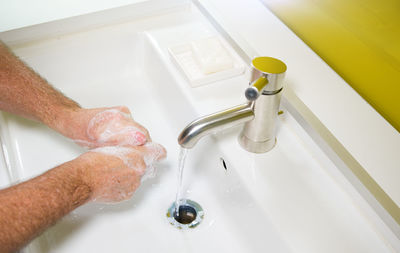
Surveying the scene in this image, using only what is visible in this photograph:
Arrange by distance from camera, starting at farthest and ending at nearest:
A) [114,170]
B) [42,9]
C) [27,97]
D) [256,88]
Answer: [42,9]
[27,97]
[114,170]
[256,88]

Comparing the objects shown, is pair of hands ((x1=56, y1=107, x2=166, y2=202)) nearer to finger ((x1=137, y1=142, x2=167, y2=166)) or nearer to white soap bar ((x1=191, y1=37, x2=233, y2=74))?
finger ((x1=137, y1=142, x2=167, y2=166))

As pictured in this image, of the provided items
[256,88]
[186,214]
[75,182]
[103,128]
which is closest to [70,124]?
[103,128]

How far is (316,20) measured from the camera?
81 centimetres

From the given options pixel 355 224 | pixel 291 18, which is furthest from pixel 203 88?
pixel 355 224

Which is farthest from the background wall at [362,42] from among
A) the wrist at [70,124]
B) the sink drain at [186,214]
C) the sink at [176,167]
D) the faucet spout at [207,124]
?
the wrist at [70,124]

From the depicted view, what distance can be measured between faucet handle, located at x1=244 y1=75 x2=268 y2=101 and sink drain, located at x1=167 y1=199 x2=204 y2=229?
30cm

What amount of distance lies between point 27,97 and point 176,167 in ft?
1.10

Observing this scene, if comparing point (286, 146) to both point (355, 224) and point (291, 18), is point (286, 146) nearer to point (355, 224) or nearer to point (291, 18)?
point (355, 224)

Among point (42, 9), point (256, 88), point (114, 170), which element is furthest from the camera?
point (42, 9)

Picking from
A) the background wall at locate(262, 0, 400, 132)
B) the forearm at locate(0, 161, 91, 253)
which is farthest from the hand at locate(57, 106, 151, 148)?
the background wall at locate(262, 0, 400, 132)

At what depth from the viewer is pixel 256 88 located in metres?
0.56

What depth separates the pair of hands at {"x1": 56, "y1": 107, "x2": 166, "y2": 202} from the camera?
66cm

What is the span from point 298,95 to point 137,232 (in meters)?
0.40

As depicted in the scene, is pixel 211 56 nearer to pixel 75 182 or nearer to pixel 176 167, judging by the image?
pixel 176 167
